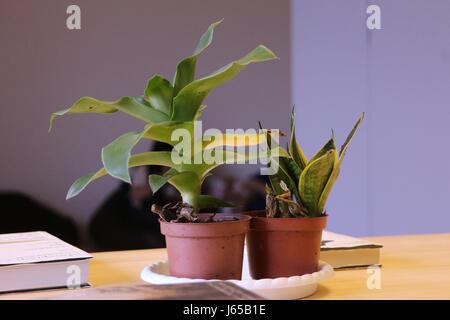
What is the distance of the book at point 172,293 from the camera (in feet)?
1.75

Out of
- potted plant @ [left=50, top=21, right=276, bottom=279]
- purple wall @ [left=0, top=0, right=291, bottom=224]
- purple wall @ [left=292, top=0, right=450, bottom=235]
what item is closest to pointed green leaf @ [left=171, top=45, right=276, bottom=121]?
potted plant @ [left=50, top=21, right=276, bottom=279]

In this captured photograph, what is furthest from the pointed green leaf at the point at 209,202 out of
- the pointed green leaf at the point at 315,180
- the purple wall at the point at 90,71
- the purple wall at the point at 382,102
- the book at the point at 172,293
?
the purple wall at the point at 382,102

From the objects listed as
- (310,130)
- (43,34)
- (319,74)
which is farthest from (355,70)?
(43,34)

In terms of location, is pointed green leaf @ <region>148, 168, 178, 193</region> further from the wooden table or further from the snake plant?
the wooden table

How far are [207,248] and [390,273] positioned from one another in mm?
331

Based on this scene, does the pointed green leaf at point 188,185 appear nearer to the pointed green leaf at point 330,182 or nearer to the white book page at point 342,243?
the pointed green leaf at point 330,182

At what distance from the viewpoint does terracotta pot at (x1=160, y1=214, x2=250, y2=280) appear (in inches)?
29.4

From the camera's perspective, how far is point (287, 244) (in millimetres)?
795

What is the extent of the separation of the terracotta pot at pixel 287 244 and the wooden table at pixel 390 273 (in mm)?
46

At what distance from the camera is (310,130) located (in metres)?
2.73

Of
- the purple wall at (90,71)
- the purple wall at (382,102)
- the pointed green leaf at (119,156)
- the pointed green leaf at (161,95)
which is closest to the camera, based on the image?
the pointed green leaf at (119,156)

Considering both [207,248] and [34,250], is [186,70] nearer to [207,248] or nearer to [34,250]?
[207,248]
